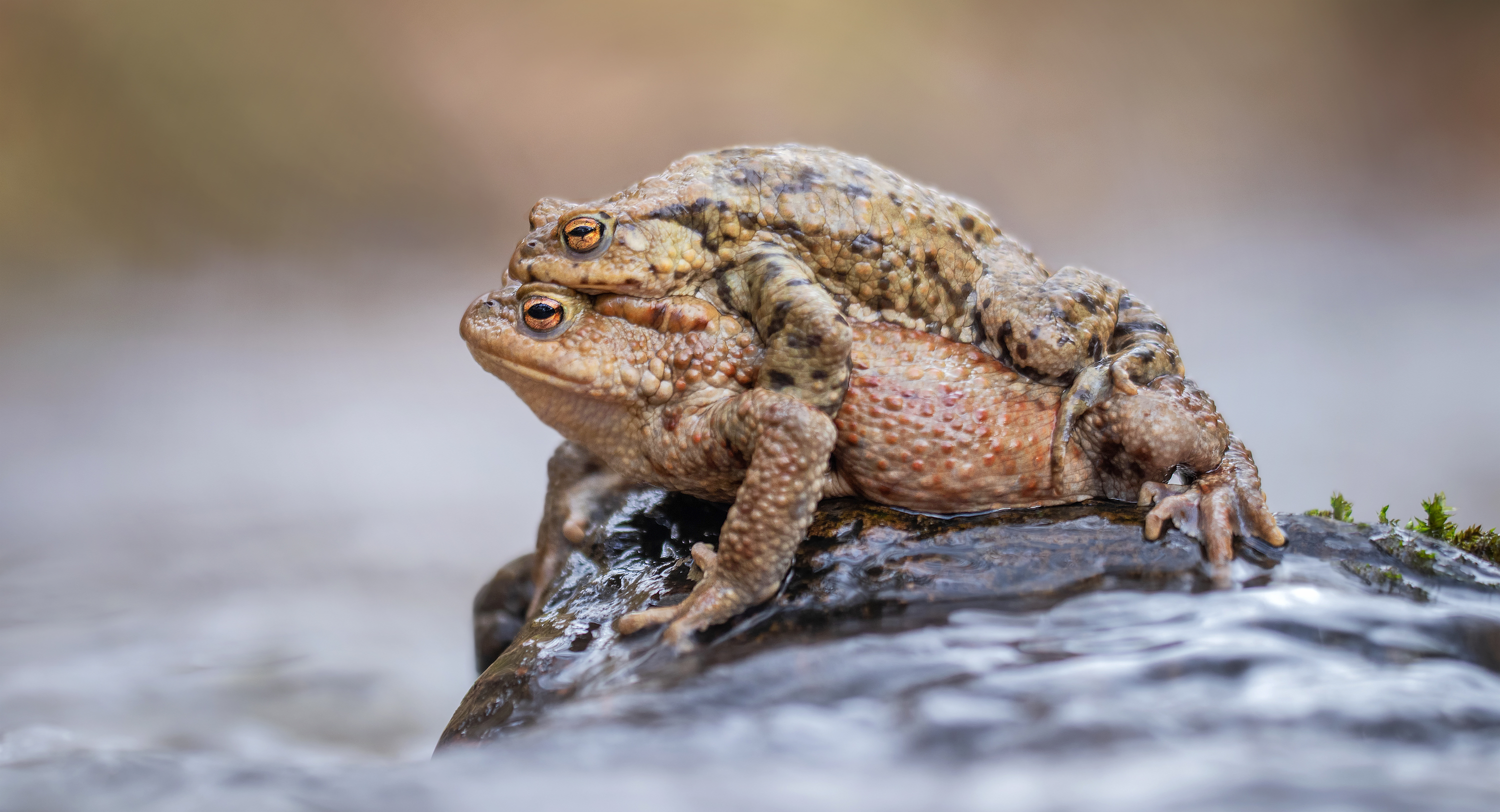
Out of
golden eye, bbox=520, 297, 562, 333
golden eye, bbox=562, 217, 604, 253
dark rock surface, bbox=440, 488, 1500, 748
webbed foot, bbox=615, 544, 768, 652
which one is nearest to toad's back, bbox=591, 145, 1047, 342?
golden eye, bbox=562, 217, 604, 253

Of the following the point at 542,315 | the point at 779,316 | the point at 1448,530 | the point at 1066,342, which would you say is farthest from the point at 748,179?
the point at 1448,530

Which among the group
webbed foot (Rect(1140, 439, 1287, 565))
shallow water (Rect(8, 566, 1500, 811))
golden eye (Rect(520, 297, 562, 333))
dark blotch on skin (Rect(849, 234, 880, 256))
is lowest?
shallow water (Rect(8, 566, 1500, 811))

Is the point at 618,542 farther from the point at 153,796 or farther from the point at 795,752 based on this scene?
the point at 153,796

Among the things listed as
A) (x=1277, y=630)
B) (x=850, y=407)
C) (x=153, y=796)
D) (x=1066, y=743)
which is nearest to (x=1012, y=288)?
(x=850, y=407)

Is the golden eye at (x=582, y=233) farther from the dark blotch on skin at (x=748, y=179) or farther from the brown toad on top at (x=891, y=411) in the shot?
the dark blotch on skin at (x=748, y=179)

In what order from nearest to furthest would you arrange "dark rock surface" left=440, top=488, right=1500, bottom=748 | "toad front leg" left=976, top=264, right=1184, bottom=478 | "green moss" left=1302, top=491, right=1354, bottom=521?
"dark rock surface" left=440, top=488, right=1500, bottom=748 < "toad front leg" left=976, top=264, right=1184, bottom=478 < "green moss" left=1302, top=491, right=1354, bottom=521

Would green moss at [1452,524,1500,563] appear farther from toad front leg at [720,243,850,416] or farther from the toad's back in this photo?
toad front leg at [720,243,850,416]

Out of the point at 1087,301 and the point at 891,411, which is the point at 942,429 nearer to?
the point at 891,411
